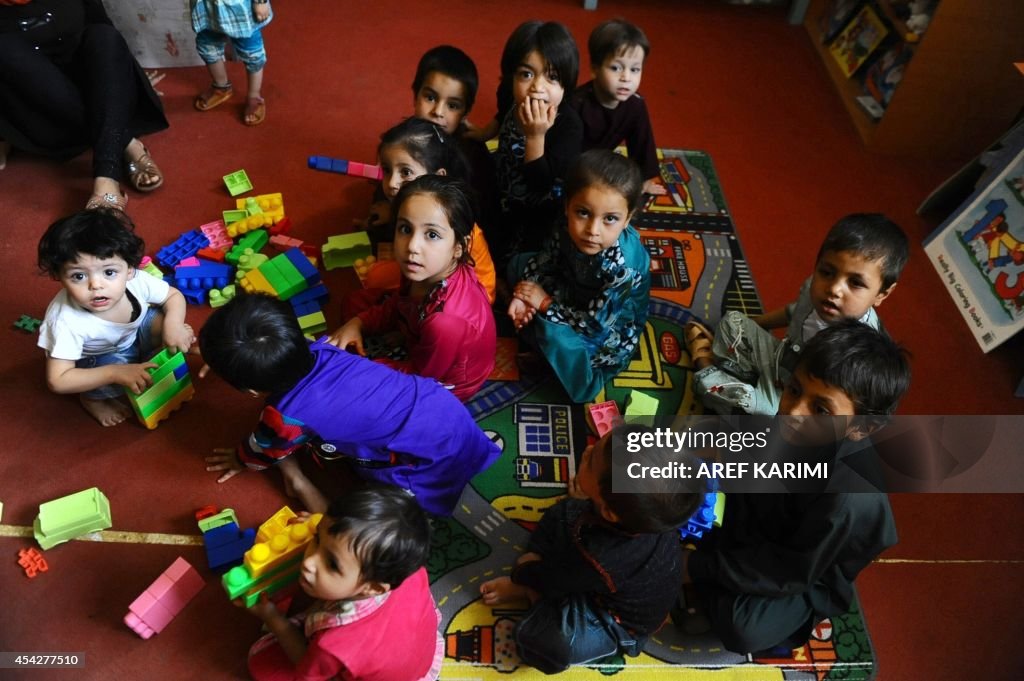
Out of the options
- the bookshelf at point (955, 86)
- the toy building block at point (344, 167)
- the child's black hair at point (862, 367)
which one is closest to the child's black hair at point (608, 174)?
the child's black hair at point (862, 367)

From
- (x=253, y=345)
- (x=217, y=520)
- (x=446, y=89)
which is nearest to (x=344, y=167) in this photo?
(x=446, y=89)

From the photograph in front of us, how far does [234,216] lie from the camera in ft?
8.04

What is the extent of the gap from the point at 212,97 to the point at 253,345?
1.84 meters

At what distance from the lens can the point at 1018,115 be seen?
288 cm

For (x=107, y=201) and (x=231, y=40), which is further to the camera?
(x=231, y=40)

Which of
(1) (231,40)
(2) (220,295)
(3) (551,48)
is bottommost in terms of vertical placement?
(2) (220,295)

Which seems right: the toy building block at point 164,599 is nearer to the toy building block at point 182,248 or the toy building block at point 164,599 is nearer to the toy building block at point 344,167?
the toy building block at point 182,248

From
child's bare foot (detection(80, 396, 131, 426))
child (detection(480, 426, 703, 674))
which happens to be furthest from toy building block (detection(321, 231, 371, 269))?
child (detection(480, 426, 703, 674))

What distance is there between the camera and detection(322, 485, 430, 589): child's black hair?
4.24 feet

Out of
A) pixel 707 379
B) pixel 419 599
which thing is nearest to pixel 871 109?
pixel 707 379

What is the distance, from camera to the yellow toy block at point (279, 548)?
1.50 meters

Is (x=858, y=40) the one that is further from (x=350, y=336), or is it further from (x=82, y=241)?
(x=82, y=241)

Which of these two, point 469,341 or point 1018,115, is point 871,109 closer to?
point 1018,115

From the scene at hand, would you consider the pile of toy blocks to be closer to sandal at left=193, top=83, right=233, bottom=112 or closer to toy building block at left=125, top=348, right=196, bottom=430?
toy building block at left=125, top=348, right=196, bottom=430
